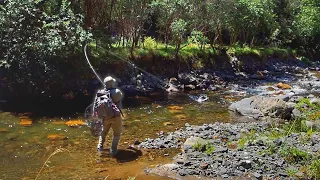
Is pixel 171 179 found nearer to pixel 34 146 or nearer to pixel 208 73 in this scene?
pixel 34 146

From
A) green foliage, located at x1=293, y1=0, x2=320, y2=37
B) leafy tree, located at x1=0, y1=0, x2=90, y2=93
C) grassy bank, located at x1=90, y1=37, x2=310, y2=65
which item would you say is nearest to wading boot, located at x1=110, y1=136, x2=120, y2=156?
leafy tree, located at x1=0, y1=0, x2=90, y2=93

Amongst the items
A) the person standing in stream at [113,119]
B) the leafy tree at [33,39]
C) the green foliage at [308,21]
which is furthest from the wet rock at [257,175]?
the green foliage at [308,21]

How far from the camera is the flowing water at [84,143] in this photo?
27.6 feet

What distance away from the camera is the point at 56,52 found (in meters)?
15.4

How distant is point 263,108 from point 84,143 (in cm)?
718

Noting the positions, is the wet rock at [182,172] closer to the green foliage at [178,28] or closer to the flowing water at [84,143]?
the flowing water at [84,143]

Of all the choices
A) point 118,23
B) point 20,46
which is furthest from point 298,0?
point 20,46

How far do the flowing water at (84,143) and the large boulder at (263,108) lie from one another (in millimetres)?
652

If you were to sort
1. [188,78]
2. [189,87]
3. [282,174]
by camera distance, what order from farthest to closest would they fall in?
[188,78] → [189,87] → [282,174]

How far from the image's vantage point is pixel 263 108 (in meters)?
14.9

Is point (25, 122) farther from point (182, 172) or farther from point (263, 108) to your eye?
point (263, 108)

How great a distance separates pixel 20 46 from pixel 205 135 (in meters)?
8.15

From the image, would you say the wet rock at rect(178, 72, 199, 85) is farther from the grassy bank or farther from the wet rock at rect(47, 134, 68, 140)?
the wet rock at rect(47, 134, 68, 140)

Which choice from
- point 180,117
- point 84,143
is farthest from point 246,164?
point 180,117
